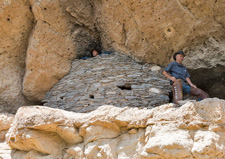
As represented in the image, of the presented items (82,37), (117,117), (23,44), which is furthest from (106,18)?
(117,117)

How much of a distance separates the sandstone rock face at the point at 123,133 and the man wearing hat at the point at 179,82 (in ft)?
2.38

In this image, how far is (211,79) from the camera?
5.37 m

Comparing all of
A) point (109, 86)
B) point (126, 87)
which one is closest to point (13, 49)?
point (109, 86)

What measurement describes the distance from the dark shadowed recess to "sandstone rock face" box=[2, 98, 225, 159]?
1985 millimetres

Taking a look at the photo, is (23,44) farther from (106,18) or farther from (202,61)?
(202,61)

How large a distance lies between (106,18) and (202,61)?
6.45ft

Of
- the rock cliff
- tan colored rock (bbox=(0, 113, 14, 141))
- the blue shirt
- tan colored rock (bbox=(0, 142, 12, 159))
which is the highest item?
the rock cliff

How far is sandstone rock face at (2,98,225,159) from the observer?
3.14 metres

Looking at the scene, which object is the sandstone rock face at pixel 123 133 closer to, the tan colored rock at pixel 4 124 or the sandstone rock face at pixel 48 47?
the tan colored rock at pixel 4 124

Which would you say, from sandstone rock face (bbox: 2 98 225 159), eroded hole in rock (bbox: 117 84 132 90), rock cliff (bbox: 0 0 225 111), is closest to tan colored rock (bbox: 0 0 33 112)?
rock cliff (bbox: 0 0 225 111)

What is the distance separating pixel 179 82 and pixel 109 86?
1.24 m

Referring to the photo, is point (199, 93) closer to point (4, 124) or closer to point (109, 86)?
point (109, 86)

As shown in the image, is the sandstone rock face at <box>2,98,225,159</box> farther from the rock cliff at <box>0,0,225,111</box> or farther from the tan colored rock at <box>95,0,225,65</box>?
the tan colored rock at <box>95,0,225,65</box>

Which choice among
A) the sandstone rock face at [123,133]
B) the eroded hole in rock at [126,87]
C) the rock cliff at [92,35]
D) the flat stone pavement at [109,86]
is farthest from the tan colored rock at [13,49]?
the eroded hole in rock at [126,87]
